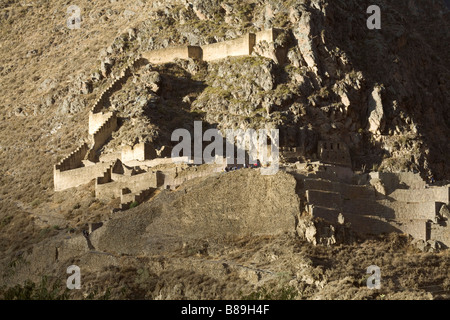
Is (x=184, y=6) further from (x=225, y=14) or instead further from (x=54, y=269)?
(x=54, y=269)

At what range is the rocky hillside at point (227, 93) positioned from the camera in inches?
3110

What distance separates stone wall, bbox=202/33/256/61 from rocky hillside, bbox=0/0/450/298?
2.60 feet

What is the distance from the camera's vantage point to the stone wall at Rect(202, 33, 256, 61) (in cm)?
8700

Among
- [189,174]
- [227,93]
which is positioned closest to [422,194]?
[189,174]

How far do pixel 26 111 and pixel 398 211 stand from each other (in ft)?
127

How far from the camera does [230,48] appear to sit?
88062 millimetres
